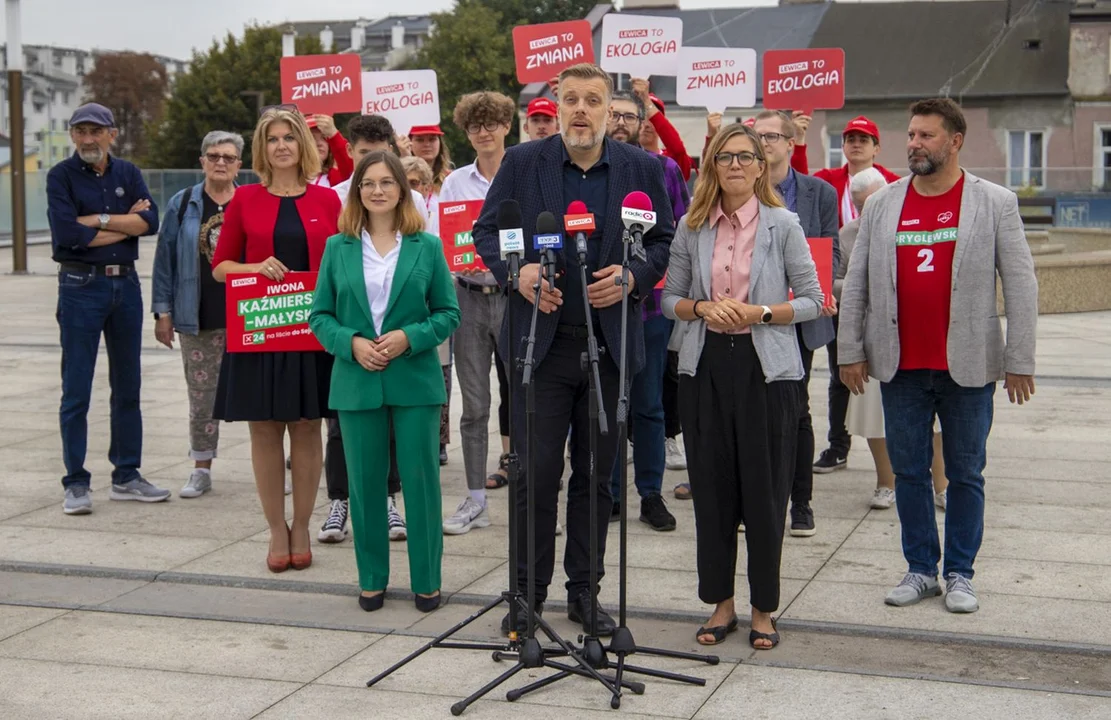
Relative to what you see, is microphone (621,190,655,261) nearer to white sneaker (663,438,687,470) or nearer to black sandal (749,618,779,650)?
black sandal (749,618,779,650)

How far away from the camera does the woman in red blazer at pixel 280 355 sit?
276 inches

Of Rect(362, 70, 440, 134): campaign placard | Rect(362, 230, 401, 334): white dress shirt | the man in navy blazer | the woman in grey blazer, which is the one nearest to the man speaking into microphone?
the woman in grey blazer

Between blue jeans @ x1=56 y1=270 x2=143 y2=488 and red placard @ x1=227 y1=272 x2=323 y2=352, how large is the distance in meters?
1.66

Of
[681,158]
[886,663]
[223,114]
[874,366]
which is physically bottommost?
[886,663]

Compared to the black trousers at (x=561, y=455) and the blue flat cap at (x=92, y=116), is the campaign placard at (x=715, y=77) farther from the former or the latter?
the black trousers at (x=561, y=455)

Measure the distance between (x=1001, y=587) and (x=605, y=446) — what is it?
2.00 metres

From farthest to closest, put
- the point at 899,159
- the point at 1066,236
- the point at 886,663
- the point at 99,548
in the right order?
the point at 899,159, the point at 1066,236, the point at 99,548, the point at 886,663

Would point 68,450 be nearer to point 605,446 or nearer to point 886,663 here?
point 605,446

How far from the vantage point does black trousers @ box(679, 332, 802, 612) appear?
5.85 metres

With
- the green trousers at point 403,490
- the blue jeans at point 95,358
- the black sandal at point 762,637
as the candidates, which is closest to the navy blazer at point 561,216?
the green trousers at point 403,490

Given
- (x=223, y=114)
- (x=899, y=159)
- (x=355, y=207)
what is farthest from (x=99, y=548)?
(x=223, y=114)

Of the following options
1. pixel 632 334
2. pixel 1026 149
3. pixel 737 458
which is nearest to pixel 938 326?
pixel 737 458

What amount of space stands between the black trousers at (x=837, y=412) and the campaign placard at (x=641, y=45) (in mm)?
2757

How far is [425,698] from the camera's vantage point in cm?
530
